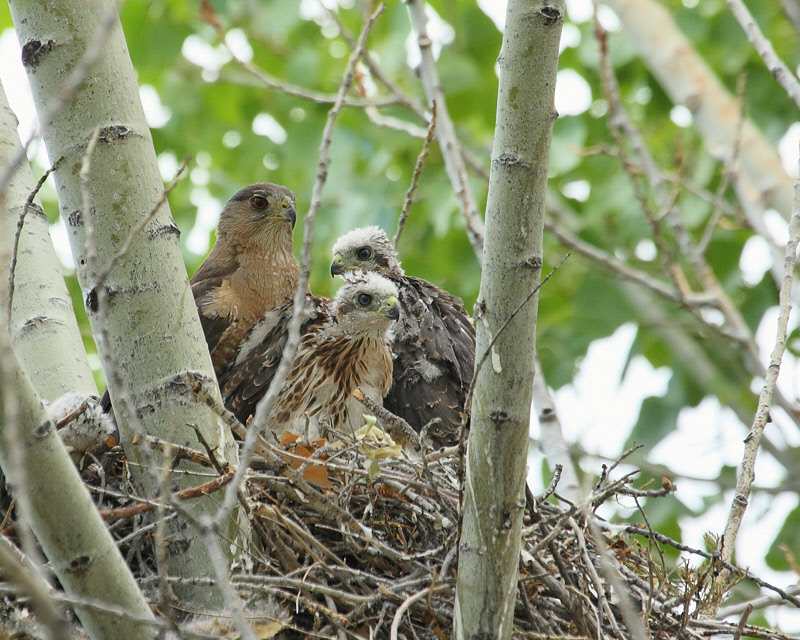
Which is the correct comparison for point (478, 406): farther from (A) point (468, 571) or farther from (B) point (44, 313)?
(B) point (44, 313)

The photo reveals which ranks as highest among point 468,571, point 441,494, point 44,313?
point 44,313

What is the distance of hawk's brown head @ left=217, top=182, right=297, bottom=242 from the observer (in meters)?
4.95

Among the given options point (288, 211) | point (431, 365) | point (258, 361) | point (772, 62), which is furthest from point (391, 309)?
point (772, 62)

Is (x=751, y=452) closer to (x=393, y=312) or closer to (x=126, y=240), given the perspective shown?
(x=393, y=312)

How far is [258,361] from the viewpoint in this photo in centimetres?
402

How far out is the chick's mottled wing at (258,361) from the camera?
3988 mm

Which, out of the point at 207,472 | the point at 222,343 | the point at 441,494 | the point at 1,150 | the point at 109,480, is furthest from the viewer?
the point at 222,343

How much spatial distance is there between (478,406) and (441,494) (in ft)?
2.17

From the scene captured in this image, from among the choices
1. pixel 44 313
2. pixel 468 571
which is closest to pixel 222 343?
pixel 44 313

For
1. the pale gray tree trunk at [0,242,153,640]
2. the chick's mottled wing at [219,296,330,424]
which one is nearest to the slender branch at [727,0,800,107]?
the chick's mottled wing at [219,296,330,424]

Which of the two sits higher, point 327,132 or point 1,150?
point 1,150

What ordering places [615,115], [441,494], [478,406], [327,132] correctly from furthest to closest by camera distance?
[615,115]
[441,494]
[478,406]
[327,132]

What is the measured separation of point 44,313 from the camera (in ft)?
10.9

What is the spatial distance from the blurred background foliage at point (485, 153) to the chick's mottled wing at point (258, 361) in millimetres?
1808
